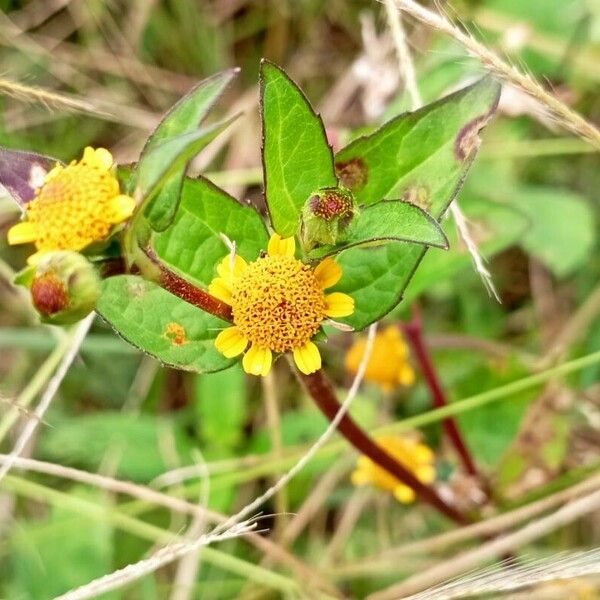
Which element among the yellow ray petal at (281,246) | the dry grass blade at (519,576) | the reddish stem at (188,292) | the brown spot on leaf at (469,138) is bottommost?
the dry grass blade at (519,576)

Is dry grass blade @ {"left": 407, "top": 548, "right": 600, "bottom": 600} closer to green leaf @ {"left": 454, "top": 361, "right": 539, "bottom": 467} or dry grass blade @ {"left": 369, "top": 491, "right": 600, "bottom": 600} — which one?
dry grass blade @ {"left": 369, "top": 491, "right": 600, "bottom": 600}

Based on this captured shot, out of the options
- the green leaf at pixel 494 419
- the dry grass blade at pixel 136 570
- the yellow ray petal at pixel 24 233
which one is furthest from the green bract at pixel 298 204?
the green leaf at pixel 494 419

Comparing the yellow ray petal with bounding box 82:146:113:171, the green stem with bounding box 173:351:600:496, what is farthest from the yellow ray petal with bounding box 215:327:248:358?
the green stem with bounding box 173:351:600:496

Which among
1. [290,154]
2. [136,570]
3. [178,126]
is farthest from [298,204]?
[136,570]

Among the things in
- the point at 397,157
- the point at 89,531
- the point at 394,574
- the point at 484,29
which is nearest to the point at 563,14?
the point at 484,29

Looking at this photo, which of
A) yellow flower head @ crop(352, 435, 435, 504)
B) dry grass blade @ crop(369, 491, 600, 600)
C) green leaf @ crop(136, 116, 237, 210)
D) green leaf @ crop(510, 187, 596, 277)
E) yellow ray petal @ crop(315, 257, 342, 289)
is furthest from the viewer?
green leaf @ crop(510, 187, 596, 277)

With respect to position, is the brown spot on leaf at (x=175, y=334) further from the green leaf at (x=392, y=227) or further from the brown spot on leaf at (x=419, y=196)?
the brown spot on leaf at (x=419, y=196)

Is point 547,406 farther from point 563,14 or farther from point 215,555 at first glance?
point 563,14
